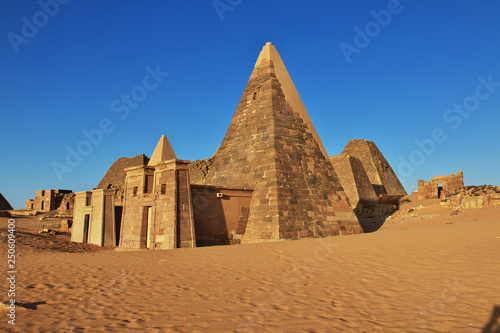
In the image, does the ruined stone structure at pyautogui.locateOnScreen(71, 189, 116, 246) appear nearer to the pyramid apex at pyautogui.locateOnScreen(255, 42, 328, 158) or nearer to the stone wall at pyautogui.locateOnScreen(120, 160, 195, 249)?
the stone wall at pyautogui.locateOnScreen(120, 160, 195, 249)

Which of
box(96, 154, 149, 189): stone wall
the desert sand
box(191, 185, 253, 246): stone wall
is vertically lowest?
the desert sand

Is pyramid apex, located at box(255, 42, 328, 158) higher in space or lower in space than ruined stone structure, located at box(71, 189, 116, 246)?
higher

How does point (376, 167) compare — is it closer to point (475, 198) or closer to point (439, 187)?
point (439, 187)

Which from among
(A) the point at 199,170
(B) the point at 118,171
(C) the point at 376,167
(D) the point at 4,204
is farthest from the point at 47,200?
(C) the point at 376,167

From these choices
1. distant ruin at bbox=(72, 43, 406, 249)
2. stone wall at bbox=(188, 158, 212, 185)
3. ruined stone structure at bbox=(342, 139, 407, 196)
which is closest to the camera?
distant ruin at bbox=(72, 43, 406, 249)

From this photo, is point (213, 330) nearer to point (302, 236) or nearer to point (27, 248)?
point (302, 236)

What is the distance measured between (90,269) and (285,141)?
27.4 ft

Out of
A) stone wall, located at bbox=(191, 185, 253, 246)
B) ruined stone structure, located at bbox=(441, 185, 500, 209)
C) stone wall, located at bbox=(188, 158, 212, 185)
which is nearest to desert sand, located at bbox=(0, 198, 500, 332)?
stone wall, located at bbox=(191, 185, 253, 246)

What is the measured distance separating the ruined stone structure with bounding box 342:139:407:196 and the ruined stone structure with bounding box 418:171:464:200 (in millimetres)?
7680

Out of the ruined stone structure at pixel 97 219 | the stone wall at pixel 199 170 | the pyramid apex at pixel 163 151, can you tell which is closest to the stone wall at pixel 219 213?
the pyramid apex at pixel 163 151

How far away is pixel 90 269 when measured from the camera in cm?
721

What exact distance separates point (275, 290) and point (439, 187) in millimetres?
27414

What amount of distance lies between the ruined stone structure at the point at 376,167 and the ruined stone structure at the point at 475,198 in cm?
1643

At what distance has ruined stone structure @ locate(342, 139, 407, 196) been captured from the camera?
36.3 meters
